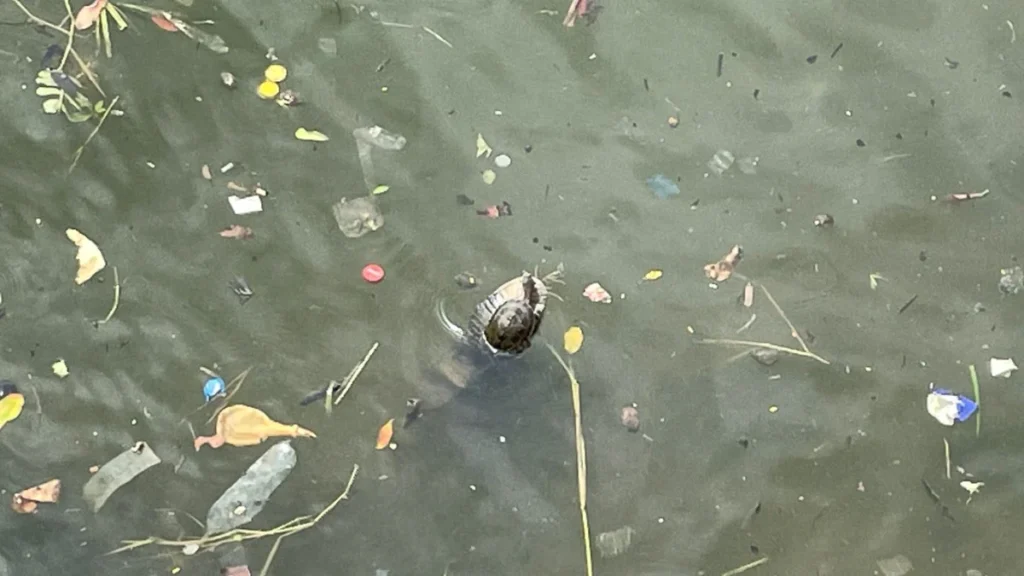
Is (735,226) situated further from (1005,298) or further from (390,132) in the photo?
(390,132)

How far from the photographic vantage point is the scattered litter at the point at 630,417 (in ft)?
8.40

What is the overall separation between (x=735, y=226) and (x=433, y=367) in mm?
889

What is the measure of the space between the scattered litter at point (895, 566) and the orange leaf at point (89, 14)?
8.17 feet

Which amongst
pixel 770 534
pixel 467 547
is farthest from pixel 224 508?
pixel 770 534

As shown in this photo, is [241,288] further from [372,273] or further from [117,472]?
[117,472]

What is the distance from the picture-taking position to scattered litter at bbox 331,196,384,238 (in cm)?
266

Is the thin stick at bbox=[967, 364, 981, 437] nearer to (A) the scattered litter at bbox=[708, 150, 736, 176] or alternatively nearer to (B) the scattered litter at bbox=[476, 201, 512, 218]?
(A) the scattered litter at bbox=[708, 150, 736, 176]

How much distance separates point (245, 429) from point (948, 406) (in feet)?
5.79

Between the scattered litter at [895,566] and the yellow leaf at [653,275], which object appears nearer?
the scattered litter at [895,566]

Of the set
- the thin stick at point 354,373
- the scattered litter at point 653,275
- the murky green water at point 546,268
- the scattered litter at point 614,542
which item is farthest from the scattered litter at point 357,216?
the scattered litter at point 614,542

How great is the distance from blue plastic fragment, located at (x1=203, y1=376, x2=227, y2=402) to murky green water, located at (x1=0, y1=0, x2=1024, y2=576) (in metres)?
0.05

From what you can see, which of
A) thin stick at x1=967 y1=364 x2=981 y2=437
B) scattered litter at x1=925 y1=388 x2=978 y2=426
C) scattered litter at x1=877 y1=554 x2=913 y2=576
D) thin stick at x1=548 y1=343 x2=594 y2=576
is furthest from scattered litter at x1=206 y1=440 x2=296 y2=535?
thin stick at x1=967 y1=364 x2=981 y2=437

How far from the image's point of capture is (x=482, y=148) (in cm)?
276

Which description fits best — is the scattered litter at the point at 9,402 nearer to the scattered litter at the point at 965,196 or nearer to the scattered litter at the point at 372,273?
the scattered litter at the point at 372,273
